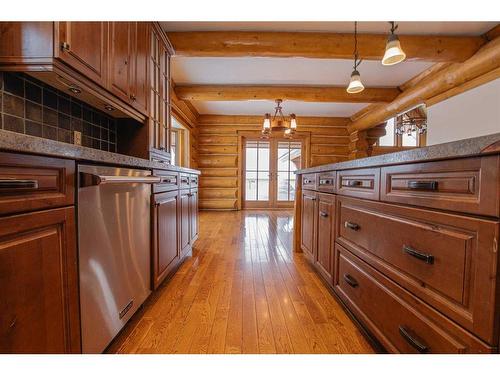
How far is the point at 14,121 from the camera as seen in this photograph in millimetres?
1199

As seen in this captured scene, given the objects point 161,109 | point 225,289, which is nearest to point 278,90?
point 161,109

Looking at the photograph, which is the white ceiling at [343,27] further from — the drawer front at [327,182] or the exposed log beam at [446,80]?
the drawer front at [327,182]

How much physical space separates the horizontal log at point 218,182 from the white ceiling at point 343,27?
3895 mm

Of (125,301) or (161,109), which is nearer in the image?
(125,301)

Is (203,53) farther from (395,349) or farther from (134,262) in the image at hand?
(395,349)

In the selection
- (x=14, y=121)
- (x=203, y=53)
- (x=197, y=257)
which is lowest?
(x=197, y=257)

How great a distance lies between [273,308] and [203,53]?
9.43ft

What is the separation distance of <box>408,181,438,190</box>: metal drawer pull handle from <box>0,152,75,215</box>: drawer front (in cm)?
123

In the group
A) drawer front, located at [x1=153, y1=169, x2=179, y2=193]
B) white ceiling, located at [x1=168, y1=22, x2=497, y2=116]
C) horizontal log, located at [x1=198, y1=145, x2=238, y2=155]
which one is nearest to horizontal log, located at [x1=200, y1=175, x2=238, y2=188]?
horizontal log, located at [x1=198, y1=145, x2=238, y2=155]

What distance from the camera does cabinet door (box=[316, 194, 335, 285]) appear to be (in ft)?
5.20

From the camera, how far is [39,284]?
27.4 inches

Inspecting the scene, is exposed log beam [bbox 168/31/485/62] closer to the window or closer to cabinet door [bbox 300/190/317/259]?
cabinet door [bbox 300/190/317/259]

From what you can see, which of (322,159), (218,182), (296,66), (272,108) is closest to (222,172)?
(218,182)

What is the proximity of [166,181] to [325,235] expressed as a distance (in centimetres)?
125
